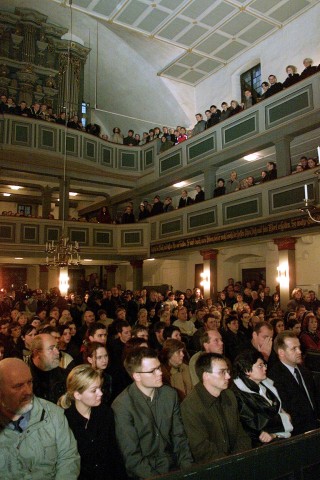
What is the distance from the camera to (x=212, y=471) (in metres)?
1.73

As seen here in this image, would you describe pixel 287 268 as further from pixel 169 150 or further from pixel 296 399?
pixel 296 399

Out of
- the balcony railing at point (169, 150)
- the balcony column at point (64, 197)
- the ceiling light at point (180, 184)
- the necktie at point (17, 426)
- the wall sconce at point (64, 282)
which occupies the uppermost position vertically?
the balcony railing at point (169, 150)

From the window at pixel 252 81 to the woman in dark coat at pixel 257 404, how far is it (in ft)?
51.1

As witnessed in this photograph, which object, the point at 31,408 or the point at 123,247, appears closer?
the point at 31,408

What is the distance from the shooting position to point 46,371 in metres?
3.99

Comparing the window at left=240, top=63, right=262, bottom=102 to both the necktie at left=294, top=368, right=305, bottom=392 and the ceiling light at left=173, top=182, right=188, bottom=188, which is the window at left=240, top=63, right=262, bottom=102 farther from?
the necktie at left=294, top=368, right=305, bottom=392

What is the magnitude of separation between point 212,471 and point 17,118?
15.6 m

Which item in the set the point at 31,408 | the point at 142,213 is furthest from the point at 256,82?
the point at 31,408

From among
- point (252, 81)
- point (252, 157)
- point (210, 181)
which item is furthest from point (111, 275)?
point (252, 81)

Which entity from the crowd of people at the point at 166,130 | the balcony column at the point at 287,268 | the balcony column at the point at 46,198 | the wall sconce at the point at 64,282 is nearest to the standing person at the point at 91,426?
the balcony column at the point at 287,268

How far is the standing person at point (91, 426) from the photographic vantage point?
2.77m

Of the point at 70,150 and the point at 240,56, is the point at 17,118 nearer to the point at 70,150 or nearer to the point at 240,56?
the point at 70,150

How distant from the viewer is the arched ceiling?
14.9 m

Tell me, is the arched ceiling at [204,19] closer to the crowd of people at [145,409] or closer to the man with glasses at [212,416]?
the crowd of people at [145,409]
